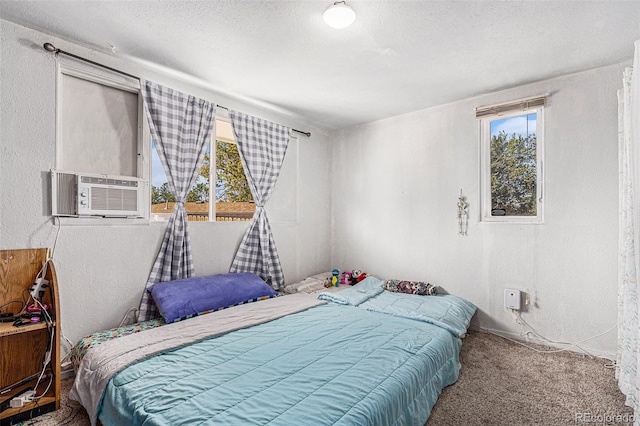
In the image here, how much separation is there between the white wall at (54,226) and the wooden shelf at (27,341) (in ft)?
0.36

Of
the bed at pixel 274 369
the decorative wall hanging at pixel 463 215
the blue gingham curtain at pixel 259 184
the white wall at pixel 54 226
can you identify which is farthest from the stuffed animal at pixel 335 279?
the decorative wall hanging at pixel 463 215

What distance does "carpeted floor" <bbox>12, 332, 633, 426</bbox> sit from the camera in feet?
5.98

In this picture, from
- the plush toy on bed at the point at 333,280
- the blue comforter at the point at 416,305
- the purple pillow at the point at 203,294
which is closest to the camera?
the purple pillow at the point at 203,294

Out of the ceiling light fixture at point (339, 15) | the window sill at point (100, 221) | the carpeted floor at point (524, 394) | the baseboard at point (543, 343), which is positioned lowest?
the carpeted floor at point (524, 394)

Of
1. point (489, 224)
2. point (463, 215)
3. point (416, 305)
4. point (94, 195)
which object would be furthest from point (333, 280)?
point (94, 195)

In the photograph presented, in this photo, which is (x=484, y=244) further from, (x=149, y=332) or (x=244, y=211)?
(x=149, y=332)

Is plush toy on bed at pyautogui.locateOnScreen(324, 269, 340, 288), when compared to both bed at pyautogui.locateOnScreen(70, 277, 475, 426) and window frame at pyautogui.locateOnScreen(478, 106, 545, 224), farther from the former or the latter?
window frame at pyautogui.locateOnScreen(478, 106, 545, 224)

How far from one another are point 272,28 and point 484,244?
8.87 ft

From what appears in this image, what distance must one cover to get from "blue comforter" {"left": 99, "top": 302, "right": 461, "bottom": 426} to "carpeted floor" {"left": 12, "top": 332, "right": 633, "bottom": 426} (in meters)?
0.15

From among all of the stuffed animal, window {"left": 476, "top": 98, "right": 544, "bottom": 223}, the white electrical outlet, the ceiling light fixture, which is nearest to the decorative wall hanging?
window {"left": 476, "top": 98, "right": 544, "bottom": 223}

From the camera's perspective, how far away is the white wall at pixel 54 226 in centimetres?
205

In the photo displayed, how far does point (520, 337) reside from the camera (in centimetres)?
296

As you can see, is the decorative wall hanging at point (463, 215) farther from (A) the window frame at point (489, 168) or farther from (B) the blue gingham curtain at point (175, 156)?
(B) the blue gingham curtain at point (175, 156)

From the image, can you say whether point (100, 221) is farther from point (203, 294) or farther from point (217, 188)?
point (217, 188)
